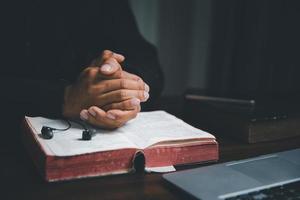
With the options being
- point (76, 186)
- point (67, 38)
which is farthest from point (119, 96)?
point (67, 38)

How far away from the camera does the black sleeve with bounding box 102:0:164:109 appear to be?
4.82 ft

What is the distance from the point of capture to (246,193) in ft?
2.10

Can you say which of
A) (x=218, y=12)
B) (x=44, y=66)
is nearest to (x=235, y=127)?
(x=44, y=66)

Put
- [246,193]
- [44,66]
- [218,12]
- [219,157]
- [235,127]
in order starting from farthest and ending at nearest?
[218,12] → [44,66] → [235,127] → [219,157] → [246,193]

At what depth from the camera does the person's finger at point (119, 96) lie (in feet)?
2.93

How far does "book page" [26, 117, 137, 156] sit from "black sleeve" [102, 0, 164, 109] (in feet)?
1.66

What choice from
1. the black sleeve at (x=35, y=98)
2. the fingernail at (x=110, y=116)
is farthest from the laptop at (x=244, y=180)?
the black sleeve at (x=35, y=98)

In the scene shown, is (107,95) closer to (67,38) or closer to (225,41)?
(67,38)

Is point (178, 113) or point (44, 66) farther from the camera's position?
point (44, 66)

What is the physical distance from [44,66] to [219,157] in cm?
107

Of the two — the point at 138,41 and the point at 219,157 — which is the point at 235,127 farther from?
the point at 138,41

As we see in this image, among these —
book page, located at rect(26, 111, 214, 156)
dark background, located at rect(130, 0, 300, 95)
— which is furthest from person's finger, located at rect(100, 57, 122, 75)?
dark background, located at rect(130, 0, 300, 95)

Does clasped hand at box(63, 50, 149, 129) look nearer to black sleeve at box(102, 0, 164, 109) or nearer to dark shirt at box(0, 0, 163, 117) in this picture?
black sleeve at box(102, 0, 164, 109)

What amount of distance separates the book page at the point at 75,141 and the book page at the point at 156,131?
0.02 metres
